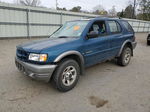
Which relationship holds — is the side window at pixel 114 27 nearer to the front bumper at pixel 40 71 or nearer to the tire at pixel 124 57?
the tire at pixel 124 57

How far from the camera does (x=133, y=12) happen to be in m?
43.6

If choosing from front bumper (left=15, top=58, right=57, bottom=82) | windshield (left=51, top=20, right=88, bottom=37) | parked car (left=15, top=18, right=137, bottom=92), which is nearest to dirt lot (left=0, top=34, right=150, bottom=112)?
parked car (left=15, top=18, right=137, bottom=92)

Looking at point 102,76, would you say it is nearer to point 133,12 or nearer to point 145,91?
point 145,91

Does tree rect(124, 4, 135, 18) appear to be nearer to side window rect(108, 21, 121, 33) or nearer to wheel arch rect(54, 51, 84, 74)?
side window rect(108, 21, 121, 33)

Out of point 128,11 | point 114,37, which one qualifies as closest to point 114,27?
point 114,37

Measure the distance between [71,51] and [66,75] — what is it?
1.97ft

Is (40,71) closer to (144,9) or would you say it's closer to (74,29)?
(74,29)

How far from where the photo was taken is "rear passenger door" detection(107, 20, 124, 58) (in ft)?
14.0

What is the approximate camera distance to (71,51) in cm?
305

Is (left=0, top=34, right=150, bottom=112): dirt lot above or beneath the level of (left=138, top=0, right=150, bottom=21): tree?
beneath

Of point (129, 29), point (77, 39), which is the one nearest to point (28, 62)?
point (77, 39)

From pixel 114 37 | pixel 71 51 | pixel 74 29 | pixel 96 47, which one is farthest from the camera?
pixel 114 37

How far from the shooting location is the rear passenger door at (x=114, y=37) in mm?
4273

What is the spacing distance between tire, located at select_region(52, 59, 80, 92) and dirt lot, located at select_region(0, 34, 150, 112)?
0.17 metres
